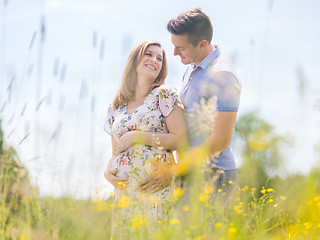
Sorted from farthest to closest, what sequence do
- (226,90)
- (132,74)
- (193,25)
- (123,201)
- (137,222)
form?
(132,74) < (193,25) < (123,201) < (226,90) < (137,222)

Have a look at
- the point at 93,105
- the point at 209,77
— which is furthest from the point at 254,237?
the point at 93,105

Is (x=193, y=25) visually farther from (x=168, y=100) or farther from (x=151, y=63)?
(x=168, y=100)

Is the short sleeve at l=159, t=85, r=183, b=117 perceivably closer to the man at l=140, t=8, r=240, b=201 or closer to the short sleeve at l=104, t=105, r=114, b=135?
the man at l=140, t=8, r=240, b=201

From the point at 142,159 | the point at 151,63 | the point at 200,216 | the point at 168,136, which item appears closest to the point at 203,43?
the point at 151,63

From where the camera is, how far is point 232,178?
2.93m

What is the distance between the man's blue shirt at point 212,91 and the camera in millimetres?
2729

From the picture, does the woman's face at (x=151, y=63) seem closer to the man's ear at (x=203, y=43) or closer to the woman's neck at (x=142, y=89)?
the woman's neck at (x=142, y=89)

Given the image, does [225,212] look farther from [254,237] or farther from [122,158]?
[122,158]

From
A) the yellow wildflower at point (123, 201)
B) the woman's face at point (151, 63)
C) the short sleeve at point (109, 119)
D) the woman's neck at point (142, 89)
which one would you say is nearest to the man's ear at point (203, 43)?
the woman's face at point (151, 63)

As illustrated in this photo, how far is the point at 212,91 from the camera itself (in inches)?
110

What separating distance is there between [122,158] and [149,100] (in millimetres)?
592

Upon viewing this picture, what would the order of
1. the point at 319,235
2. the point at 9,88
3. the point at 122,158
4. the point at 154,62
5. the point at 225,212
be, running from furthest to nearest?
1. the point at 9,88
2. the point at 154,62
3. the point at 122,158
4. the point at 319,235
5. the point at 225,212

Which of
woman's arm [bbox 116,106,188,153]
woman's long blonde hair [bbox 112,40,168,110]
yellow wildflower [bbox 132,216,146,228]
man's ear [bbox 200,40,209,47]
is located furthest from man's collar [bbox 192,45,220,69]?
yellow wildflower [bbox 132,216,146,228]

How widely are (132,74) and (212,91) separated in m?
1.07
